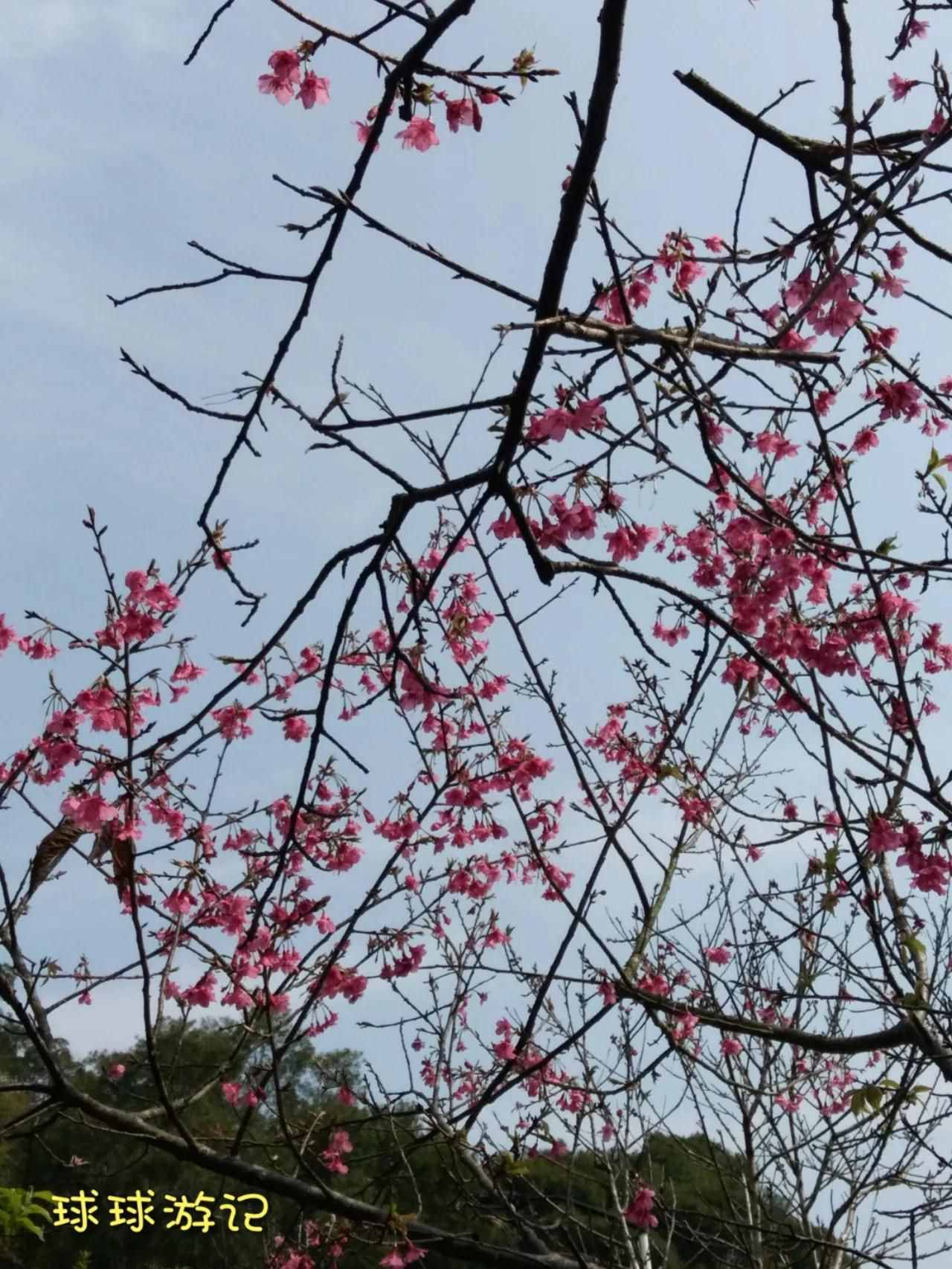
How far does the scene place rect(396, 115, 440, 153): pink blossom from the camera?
2.65 metres

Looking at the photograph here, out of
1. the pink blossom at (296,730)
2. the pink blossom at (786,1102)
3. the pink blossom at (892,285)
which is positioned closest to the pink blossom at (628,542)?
the pink blossom at (892,285)

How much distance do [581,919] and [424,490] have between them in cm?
83

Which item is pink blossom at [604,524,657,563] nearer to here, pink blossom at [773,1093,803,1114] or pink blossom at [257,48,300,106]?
pink blossom at [257,48,300,106]

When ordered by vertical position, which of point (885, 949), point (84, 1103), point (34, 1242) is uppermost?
point (885, 949)

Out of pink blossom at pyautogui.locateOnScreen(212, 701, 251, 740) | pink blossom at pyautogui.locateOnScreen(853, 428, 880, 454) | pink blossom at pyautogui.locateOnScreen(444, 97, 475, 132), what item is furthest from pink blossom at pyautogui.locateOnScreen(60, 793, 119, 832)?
pink blossom at pyautogui.locateOnScreen(853, 428, 880, 454)

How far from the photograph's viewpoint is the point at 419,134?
2.66 m

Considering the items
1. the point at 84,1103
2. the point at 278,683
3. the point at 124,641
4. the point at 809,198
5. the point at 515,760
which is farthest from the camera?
the point at 278,683

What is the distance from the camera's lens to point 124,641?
3832 mm

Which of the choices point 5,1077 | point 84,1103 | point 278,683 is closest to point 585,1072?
point 278,683

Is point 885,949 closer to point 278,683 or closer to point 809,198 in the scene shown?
point 809,198

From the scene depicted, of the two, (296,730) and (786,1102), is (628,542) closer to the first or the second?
(296,730)

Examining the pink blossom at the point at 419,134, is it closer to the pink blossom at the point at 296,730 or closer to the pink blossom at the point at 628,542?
the pink blossom at the point at 628,542

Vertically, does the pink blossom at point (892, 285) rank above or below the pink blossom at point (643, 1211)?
above

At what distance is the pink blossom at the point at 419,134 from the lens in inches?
104
